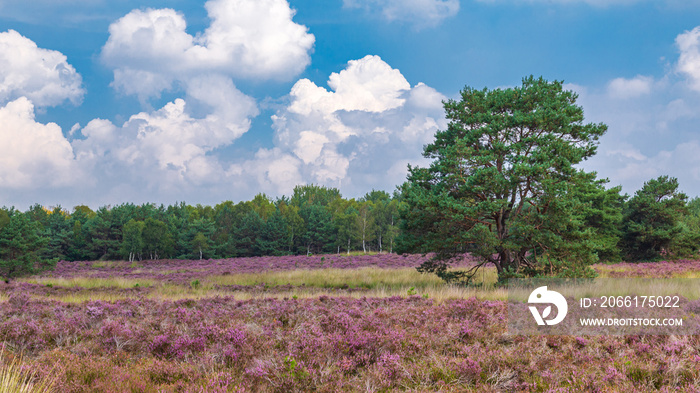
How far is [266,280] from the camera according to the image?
2561 cm

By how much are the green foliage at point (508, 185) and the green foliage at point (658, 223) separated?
818 inches

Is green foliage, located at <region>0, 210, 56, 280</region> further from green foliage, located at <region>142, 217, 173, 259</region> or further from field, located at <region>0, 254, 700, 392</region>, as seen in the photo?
field, located at <region>0, 254, 700, 392</region>

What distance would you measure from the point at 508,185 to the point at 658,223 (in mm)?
27070

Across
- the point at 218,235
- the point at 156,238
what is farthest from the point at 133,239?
the point at 218,235

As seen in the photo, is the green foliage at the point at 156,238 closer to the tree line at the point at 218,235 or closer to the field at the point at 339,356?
the tree line at the point at 218,235

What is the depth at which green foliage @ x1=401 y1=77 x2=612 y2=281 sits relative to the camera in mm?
15695

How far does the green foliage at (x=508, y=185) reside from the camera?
15.7m

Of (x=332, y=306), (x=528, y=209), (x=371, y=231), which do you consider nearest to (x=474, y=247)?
(x=528, y=209)

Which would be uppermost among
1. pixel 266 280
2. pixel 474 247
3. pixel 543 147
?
pixel 543 147

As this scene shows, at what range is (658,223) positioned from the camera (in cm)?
3431

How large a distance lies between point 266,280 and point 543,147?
57.4 feet

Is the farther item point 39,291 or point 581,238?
point 39,291

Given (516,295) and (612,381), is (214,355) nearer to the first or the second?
(612,381)

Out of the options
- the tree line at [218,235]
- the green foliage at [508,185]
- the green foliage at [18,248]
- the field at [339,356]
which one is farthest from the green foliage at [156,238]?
the field at [339,356]
